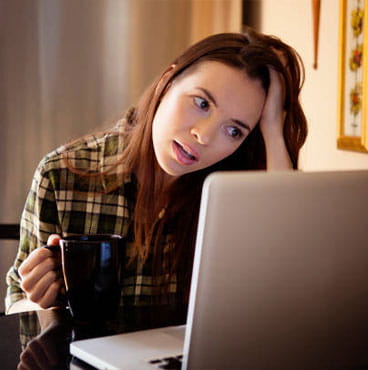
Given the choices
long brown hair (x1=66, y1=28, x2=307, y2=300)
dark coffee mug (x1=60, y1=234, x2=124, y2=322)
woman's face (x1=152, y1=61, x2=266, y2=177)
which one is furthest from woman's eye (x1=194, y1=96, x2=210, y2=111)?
dark coffee mug (x1=60, y1=234, x2=124, y2=322)

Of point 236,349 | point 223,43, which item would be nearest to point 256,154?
point 223,43

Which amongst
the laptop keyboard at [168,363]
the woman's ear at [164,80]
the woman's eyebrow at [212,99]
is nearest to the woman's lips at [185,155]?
the woman's eyebrow at [212,99]

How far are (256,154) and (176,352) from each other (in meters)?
0.85

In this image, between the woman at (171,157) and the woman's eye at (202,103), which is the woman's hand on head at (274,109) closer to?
the woman at (171,157)

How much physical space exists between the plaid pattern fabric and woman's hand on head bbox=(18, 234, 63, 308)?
0.35 meters

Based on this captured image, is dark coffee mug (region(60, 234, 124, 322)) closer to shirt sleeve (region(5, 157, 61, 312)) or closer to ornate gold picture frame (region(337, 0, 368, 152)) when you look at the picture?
shirt sleeve (region(5, 157, 61, 312))

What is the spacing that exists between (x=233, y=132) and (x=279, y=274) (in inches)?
27.3

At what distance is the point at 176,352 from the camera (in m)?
1.02

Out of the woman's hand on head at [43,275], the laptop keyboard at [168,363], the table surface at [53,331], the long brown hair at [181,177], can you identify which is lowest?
the table surface at [53,331]

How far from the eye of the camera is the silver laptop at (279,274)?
796 millimetres

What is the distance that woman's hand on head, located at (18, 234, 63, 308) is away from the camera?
4.08 feet

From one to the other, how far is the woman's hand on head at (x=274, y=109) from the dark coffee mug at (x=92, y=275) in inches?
23.4

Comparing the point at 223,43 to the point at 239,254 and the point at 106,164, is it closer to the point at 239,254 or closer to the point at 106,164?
the point at 106,164

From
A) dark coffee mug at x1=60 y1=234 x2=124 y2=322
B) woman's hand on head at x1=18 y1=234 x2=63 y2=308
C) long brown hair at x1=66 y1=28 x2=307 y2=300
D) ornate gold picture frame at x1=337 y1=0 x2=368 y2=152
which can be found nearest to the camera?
dark coffee mug at x1=60 y1=234 x2=124 y2=322
